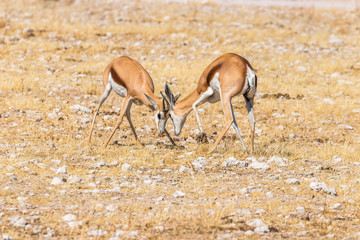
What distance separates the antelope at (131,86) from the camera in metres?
10.1

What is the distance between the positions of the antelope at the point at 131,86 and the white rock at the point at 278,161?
2.22 meters

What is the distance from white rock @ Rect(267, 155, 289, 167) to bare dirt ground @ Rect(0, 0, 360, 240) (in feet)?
0.14

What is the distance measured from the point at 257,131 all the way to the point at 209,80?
2.50m

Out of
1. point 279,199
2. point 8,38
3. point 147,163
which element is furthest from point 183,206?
point 8,38

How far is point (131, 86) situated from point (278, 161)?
129 inches

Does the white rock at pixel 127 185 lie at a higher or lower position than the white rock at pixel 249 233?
lower

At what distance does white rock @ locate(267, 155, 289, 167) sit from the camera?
29.6 ft

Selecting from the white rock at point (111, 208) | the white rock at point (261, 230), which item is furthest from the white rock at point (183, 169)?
the white rock at point (261, 230)

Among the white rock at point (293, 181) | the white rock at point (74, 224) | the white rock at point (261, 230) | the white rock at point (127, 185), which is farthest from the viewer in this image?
the white rock at point (293, 181)

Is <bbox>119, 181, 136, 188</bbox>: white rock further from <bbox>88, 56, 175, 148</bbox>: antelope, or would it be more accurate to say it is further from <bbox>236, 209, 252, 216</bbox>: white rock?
<bbox>88, 56, 175, 148</bbox>: antelope

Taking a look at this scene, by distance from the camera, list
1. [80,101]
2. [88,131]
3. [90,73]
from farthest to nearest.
A: [90,73]
[80,101]
[88,131]

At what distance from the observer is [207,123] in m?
12.3

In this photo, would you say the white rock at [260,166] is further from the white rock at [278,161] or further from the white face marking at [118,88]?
the white face marking at [118,88]

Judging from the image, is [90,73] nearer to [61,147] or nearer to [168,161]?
[61,147]
